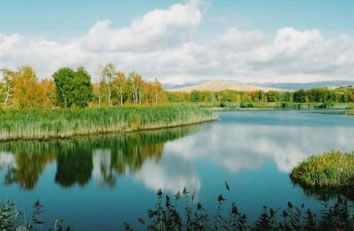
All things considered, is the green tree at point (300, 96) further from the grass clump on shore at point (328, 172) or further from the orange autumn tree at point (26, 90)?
the grass clump on shore at point (328, 172)

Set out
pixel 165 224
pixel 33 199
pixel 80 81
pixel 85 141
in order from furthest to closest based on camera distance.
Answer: pixel 80 81, pixel 85 141, pixel 33 199, pixel 165 224

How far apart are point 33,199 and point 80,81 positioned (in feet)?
99.6

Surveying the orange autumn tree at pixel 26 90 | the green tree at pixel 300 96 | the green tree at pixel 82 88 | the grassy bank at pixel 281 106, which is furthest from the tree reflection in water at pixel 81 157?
Result: the green tree at pixel 300 96

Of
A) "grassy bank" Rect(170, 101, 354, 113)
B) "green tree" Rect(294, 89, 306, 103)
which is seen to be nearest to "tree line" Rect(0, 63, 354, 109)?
"grassy bank" Rect(170, 101, 354, 113)

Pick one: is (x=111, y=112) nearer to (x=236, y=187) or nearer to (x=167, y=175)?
(x=167, y=175)

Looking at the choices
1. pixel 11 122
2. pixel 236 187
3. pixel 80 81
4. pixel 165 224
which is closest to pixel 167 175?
pixel 236 187

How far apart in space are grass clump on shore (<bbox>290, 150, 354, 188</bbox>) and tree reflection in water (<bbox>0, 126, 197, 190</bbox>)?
5.74 meters

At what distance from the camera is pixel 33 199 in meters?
9.21

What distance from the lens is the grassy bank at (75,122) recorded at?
19.5 m

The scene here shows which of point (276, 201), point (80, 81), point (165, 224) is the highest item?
point (80, 81)

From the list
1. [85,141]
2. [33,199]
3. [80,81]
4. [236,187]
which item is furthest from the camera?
[80,81]

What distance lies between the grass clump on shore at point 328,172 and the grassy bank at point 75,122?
14.5 m

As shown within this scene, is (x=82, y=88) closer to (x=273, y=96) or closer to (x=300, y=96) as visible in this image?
(x=300, y=96)

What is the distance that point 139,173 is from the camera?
1205 centimetres
